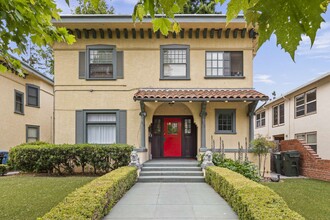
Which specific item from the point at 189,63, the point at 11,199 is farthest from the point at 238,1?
the point at 189,63

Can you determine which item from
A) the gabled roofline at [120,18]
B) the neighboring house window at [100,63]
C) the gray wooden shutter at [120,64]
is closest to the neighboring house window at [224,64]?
the gabled roofline at [120,18]

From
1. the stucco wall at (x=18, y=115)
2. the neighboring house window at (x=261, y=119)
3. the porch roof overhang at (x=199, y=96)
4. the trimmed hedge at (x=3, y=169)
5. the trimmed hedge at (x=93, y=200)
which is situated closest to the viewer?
the trimmed hedge at (x=93, y=200)

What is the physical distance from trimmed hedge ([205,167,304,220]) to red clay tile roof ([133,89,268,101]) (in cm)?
463

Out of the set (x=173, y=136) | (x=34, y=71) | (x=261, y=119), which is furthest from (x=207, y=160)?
(x=261, y=119)

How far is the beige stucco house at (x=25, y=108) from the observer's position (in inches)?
640

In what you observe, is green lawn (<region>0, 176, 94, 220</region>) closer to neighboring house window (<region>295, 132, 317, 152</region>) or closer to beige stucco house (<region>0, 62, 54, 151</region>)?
beige stucco house (<region>0, 62, 54, 151</region>)

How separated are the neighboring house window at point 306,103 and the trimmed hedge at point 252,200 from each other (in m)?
10.5

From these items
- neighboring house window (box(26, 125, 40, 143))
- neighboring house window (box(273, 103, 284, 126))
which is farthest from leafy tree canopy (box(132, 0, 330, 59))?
neighboring house window (box(273, 103, 284, 126))

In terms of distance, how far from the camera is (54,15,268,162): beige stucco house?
524 inches

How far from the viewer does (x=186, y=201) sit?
7566 millimetres

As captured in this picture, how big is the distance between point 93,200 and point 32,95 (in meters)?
15.7

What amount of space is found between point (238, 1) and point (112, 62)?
12.5 m

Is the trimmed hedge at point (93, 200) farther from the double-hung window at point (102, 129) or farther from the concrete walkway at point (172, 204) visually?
the double-hung window at point (102, 129)

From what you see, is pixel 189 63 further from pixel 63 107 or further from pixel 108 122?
pixel 63 107
